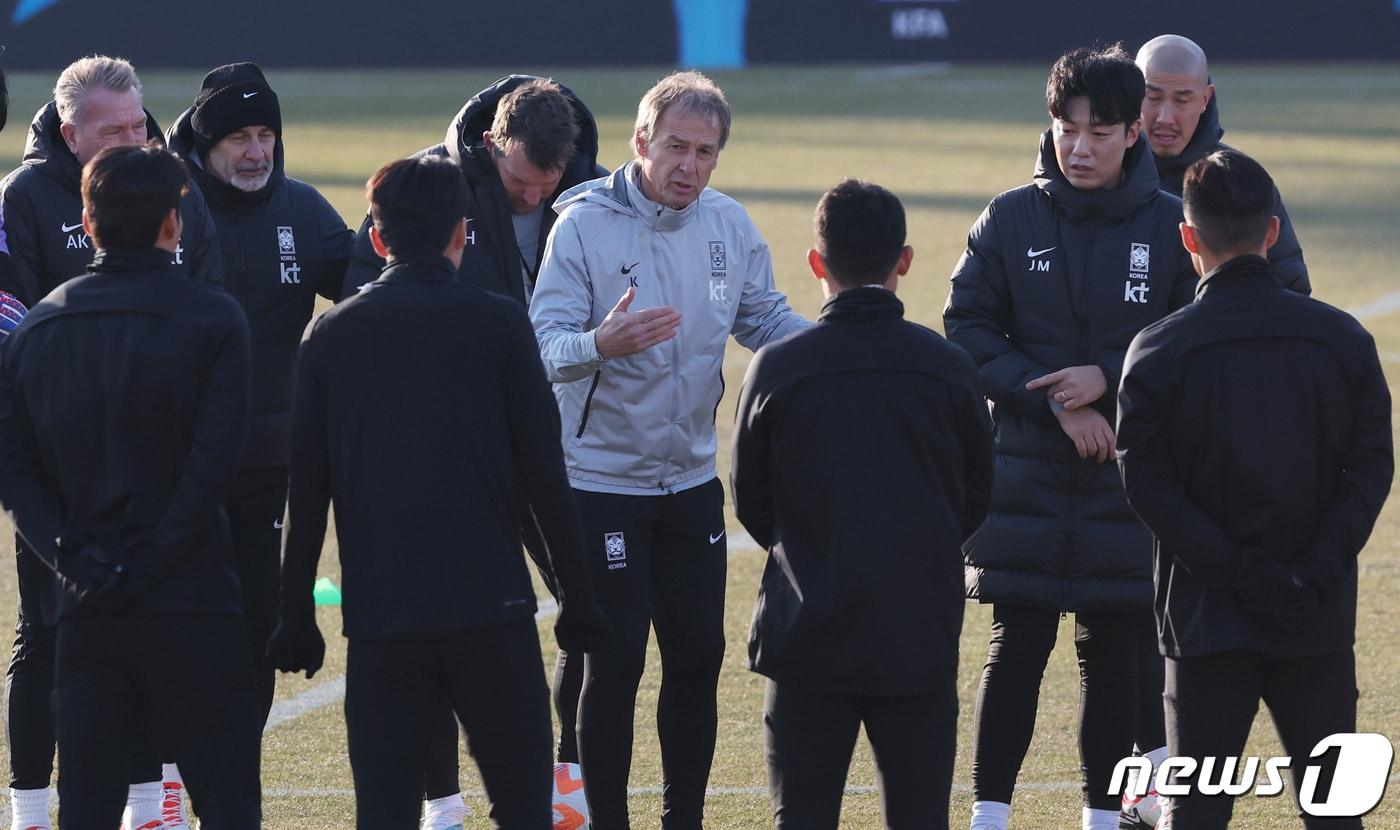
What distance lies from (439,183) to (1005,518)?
1.63 m

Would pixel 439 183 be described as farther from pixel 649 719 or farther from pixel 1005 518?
pixel 649 719

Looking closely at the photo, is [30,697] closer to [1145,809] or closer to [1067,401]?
[1067,401]

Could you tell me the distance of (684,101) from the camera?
4285mm

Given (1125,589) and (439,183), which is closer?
(439,183)

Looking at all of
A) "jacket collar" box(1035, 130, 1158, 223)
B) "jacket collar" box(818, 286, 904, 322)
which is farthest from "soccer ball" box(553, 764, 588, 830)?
"jacket collar" box(1035, 130, 1158, 223)

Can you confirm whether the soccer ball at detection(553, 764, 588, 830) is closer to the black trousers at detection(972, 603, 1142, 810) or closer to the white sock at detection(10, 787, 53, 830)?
the black trousers at detection(972, 603, 1142, 810)

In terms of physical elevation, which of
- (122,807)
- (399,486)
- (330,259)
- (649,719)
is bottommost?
(649,719)

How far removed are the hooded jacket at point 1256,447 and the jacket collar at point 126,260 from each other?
183cm

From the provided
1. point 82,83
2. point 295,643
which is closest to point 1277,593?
point 295,643

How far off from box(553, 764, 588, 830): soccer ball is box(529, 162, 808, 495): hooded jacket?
74 cm

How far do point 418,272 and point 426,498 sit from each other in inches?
16.2

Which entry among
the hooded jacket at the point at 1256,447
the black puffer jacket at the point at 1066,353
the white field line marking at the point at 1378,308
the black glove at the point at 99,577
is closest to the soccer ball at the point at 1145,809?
the black puffer jacket at the point at 1066,353

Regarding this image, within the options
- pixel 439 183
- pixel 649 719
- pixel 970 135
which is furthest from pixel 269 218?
pixel 970 135

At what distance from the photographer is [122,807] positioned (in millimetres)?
3699
